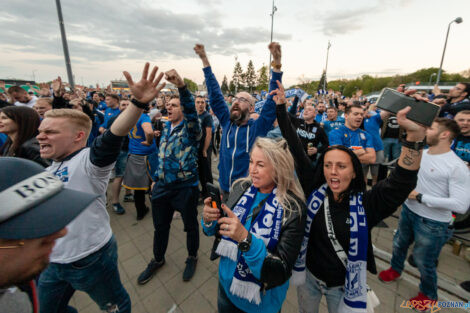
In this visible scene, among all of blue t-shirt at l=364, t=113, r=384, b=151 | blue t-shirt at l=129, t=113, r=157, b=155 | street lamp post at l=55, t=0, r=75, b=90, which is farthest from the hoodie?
street lamp post at l=55, t=0, r=75, b=90

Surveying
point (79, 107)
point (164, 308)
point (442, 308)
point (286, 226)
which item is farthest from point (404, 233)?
point (79, 107)

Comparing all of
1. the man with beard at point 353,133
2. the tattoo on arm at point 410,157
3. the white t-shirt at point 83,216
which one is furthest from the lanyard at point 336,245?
the man with beard at point 353,133

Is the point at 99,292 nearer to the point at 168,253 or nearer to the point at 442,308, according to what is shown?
the point at 168,253

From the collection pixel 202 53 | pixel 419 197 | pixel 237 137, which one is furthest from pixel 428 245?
pixel 202 53

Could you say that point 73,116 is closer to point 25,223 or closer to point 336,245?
point 25,223

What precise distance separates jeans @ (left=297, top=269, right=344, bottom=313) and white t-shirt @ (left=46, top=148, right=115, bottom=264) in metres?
1.85

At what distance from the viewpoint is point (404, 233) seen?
2.58 metres

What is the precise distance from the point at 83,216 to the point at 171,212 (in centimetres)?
138

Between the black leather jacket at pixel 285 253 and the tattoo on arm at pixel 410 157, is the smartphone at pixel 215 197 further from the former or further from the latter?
the tattoo on arm at pixel 410 157

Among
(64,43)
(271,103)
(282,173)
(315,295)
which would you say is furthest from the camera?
(64,43)

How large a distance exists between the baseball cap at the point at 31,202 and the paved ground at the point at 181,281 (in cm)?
223

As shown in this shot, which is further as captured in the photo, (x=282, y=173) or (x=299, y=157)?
(x=299, y=157)

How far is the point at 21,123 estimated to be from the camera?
2107mm

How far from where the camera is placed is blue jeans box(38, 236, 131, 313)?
5.07ft
